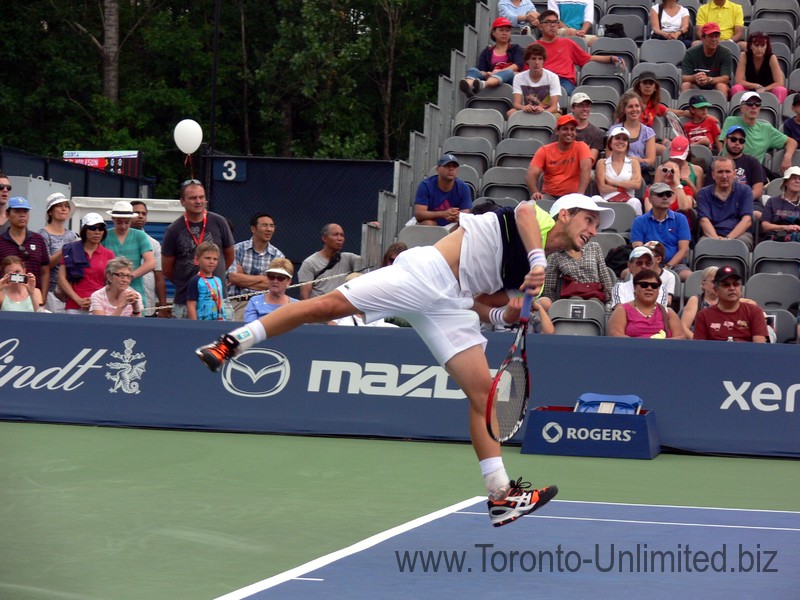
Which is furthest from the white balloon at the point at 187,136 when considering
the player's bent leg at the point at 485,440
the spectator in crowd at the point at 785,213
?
the player's bent leg at the point at 485,440

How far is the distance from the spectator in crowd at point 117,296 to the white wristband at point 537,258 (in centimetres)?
663

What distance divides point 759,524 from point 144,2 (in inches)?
1430

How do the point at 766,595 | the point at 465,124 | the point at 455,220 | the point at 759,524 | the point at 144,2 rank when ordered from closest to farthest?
the point at 766,595 → the point at 759,524 → the point at 455,220 → the point at 465,124 → the point at 144,2

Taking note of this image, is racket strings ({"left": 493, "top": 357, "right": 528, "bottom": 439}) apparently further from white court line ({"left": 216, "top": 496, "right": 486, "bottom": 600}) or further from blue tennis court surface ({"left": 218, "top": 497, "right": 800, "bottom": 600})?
white court line ({"left": 216, "top": 496, "right": 486, "bottom": 600})

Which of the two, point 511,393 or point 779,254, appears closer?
point 511,393

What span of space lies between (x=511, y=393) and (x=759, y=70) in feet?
35.3

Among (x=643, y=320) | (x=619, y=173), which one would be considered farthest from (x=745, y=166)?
(x=643, y=320)

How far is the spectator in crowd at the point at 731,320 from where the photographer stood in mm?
12062

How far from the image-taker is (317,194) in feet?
64.4

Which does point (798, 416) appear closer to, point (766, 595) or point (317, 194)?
point (766, 595)

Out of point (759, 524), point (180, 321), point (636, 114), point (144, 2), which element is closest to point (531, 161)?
point (636, 114)

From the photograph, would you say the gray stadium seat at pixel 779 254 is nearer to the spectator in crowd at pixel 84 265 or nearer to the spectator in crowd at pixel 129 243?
the spectator in crowd at pixel 129 243

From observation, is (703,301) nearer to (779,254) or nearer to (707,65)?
(779,254)

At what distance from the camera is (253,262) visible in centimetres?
1468
